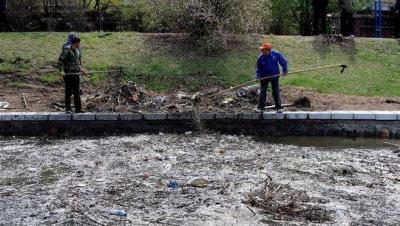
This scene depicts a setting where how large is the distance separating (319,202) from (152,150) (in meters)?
3.86

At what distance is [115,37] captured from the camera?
1800cm

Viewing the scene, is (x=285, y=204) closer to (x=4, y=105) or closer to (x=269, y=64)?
(x=269, y=64)

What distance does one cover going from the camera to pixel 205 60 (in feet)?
54.3

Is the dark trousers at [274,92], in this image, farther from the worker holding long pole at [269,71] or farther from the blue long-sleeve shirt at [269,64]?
the blue long-sleeve shirt at [269,64]

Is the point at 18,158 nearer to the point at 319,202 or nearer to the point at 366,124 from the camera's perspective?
A: the point at 319,202

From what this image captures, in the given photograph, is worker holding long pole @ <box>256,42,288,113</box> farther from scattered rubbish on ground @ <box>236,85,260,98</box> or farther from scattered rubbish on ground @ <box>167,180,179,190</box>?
scattered rubbish on ground @ <box>167,180,179,190</box>

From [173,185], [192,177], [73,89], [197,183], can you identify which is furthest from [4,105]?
[197,183]

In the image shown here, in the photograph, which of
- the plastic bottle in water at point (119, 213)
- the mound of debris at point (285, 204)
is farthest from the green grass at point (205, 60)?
the plastic bottle in water at point (119, 213)

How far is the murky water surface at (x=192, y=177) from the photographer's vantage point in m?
7.78

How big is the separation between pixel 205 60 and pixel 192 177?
7.50 m

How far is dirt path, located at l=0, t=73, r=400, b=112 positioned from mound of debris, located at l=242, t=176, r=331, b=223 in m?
5.08

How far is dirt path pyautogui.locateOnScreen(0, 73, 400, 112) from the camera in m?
13.7

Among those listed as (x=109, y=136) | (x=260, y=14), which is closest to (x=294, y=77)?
(x=260, y=14)

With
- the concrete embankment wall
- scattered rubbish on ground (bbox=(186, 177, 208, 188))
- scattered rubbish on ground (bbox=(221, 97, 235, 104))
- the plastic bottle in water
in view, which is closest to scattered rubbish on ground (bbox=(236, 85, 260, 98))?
scattered rubbish on ground (bbox=(221, 97, 235, 104))
